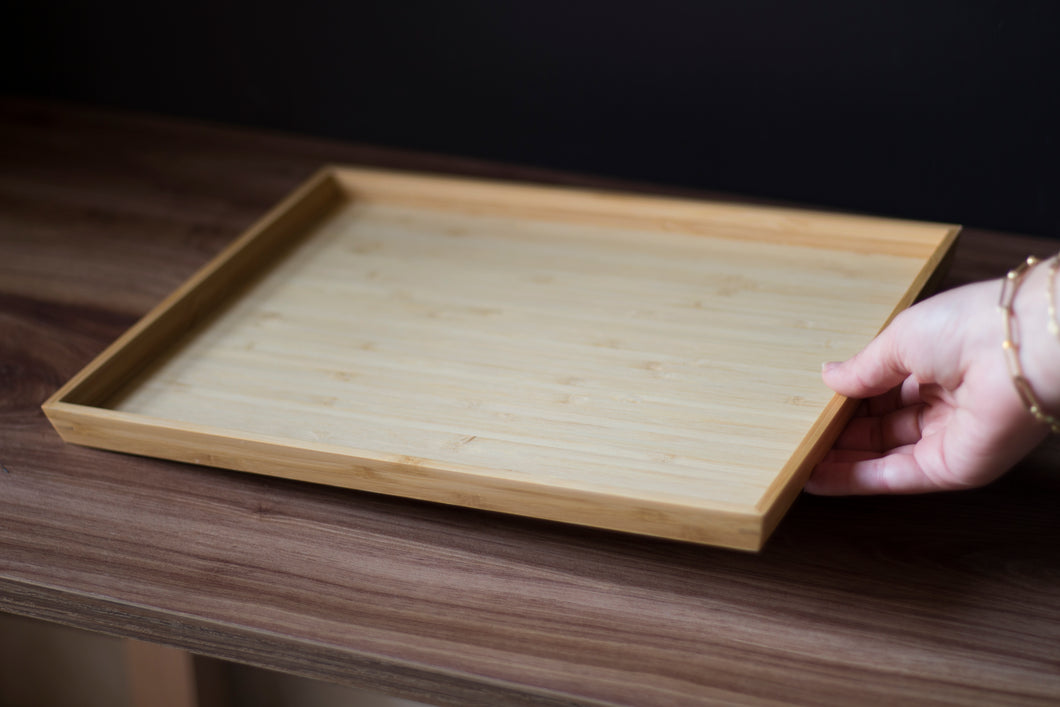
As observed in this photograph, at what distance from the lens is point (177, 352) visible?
874 millimetres

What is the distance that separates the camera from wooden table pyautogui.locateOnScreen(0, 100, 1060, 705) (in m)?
0.61

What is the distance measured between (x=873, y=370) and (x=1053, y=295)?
0.39ft

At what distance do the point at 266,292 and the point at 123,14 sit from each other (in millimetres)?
600

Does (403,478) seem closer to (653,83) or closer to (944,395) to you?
(944,395)

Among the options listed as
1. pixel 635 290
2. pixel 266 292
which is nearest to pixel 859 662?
pixel 635 290

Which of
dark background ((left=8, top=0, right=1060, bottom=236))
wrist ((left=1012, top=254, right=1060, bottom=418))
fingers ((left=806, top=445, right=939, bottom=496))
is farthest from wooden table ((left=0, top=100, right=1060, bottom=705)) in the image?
dark background ((left=8, top=0, right=1060, bottom=236))

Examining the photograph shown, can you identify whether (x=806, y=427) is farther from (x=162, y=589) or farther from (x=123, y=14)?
(x=123, y=14)

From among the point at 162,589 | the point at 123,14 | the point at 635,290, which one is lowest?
the point at 162,589

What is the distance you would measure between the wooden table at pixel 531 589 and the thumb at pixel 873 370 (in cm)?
9

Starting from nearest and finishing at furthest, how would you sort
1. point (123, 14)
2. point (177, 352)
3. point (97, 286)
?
point (177, 352) → point (97, 286) → point (123, 14)

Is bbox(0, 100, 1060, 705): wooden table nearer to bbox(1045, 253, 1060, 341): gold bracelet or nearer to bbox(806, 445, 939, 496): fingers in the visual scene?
bbox(806, 445, 939, 496): fingers

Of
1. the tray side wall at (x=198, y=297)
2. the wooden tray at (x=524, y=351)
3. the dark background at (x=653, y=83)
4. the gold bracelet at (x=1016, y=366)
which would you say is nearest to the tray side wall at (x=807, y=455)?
the wooden tray at (x=524, y=351)

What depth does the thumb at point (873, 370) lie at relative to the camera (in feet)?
2.12

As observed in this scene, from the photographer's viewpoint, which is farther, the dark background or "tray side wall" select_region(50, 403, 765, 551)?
the dark background
